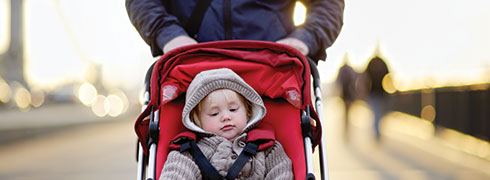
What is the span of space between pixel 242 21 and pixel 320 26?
42 centimetres

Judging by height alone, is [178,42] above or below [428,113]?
above

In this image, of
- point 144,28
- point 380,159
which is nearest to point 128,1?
point 144,28


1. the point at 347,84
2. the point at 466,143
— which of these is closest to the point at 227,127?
the point at 466,143

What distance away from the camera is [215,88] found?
2857 mm

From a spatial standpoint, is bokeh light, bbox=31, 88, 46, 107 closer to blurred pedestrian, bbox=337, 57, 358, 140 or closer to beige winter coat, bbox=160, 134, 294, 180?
blurred pedestrian, bbox=337, 57, 358, 140

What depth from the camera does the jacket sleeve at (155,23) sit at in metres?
3.24

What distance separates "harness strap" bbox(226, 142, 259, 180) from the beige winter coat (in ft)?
0.09

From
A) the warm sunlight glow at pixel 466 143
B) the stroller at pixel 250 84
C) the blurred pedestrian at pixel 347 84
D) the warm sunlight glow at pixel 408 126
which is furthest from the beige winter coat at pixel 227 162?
the blurred pedestrian at pixel 347 84

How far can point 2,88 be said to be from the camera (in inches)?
1297

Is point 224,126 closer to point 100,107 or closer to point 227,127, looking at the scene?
point 227,127

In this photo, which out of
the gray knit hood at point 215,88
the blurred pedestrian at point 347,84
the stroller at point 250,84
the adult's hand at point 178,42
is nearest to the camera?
the gray knit hood at point 215,88

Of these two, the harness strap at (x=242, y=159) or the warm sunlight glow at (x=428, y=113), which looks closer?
the harness strap at (x=242, y=159)

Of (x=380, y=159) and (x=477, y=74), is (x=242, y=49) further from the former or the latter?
(x=477, y=74)

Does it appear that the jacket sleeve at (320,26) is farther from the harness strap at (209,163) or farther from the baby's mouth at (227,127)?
the harness strap at (209,163)
